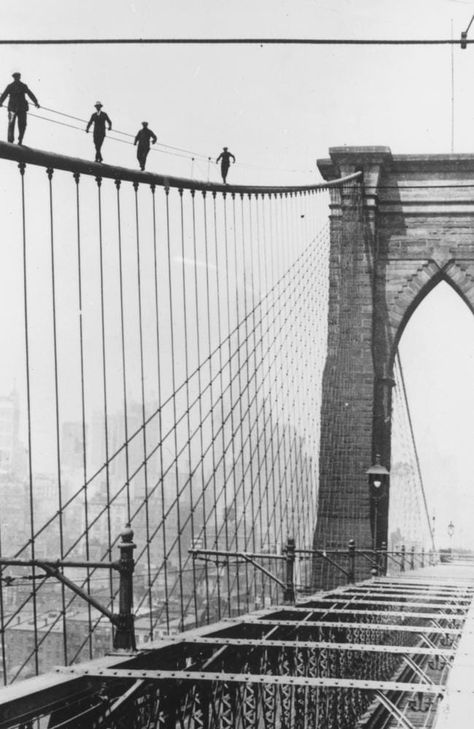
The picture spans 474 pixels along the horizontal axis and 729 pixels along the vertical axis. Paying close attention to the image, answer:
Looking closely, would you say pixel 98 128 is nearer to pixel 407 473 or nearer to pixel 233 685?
pixel 233 685

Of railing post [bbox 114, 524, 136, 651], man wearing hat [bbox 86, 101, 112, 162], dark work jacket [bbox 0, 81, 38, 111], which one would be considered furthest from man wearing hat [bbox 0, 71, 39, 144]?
railing post [bbox 114, 524, 136, 651]

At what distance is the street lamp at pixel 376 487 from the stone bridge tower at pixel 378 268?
0.17 metres

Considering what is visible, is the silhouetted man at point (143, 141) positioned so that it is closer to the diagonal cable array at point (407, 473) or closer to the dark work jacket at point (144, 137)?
the dark work jacket at point (144, 137)

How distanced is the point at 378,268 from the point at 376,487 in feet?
11.1

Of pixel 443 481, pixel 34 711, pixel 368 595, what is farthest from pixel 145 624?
pixel 443 481

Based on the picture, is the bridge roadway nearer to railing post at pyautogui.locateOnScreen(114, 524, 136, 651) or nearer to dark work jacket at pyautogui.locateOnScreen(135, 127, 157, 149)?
railing post at pyautogui.locateOnScreen(114, 524, 136, 651)

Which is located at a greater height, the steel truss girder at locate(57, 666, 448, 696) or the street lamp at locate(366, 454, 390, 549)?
the street lamp at locate(366, 454, 390, 549)

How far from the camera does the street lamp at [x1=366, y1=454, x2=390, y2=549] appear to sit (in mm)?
14688

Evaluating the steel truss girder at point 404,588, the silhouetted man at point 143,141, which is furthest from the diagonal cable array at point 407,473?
the silhouetted man at point 143,141

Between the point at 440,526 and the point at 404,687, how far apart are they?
3830 inches

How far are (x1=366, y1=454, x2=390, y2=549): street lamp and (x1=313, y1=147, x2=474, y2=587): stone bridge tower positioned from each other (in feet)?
0.56

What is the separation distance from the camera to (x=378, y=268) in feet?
51.8

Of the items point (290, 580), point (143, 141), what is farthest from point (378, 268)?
point (143, 141)

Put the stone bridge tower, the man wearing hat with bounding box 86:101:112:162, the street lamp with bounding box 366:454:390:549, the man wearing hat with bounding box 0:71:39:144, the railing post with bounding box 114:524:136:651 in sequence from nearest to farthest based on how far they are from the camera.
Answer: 1. the railing post with bounding box 114:524:136:651
2. the man wearing hat with bounding box 0:71:39:144
3. the man wearing hat with bounding box 86:101:112:162
4. the street lamp with bounding box 366:454:390:549
5. the stone bridge tower
